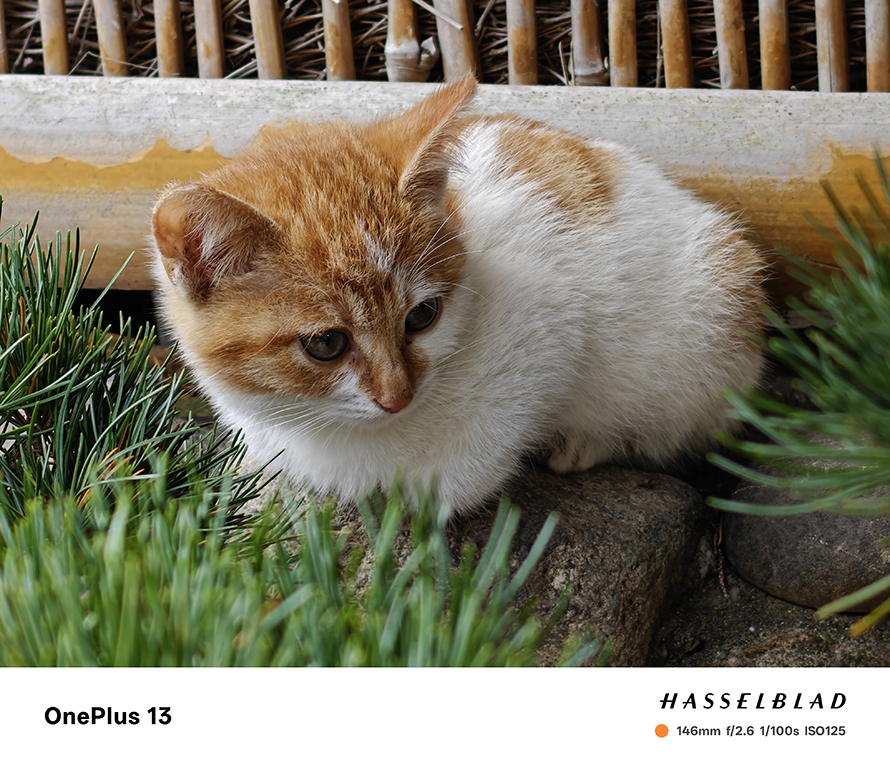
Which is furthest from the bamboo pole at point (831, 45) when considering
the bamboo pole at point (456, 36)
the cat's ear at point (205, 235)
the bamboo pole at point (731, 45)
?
the cat's ear at point (205, 235)

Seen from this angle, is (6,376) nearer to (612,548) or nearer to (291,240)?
(291,240)

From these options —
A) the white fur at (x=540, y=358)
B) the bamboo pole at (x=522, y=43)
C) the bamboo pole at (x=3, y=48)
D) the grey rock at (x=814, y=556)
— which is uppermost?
the bamboo pole at (x=3, y=48)

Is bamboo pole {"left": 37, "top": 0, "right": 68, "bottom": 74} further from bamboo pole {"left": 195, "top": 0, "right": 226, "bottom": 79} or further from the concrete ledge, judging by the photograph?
bamboo pole {"left": 195, "top": 0, "right": 226, "bottom": 79}

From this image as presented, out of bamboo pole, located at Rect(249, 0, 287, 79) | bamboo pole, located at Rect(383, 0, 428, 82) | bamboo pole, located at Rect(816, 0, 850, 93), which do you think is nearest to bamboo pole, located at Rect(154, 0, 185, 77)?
bamboo pole, located at Rect(249, 0, 287, 79)

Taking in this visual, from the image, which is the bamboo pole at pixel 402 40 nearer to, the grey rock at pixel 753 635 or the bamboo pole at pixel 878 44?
the bamboo pole at pixel 878 44

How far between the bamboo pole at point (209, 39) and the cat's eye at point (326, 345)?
0.85 meters

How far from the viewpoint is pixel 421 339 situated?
1.05 m

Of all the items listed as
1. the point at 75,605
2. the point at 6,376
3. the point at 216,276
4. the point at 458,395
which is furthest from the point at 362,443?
the point at 75,605

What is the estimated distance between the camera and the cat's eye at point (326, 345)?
967 mm

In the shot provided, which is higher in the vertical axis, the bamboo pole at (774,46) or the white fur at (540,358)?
the bamboo pole at (774,46)

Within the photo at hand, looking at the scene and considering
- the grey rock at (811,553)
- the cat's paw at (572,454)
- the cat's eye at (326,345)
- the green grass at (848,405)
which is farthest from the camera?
the cat's paw at (572,454)

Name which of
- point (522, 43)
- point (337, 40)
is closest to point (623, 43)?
point (522, 43)

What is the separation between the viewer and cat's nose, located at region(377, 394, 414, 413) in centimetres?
98

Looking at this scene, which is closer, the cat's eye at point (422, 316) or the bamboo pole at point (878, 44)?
the cat's eye at point (422, 316)
